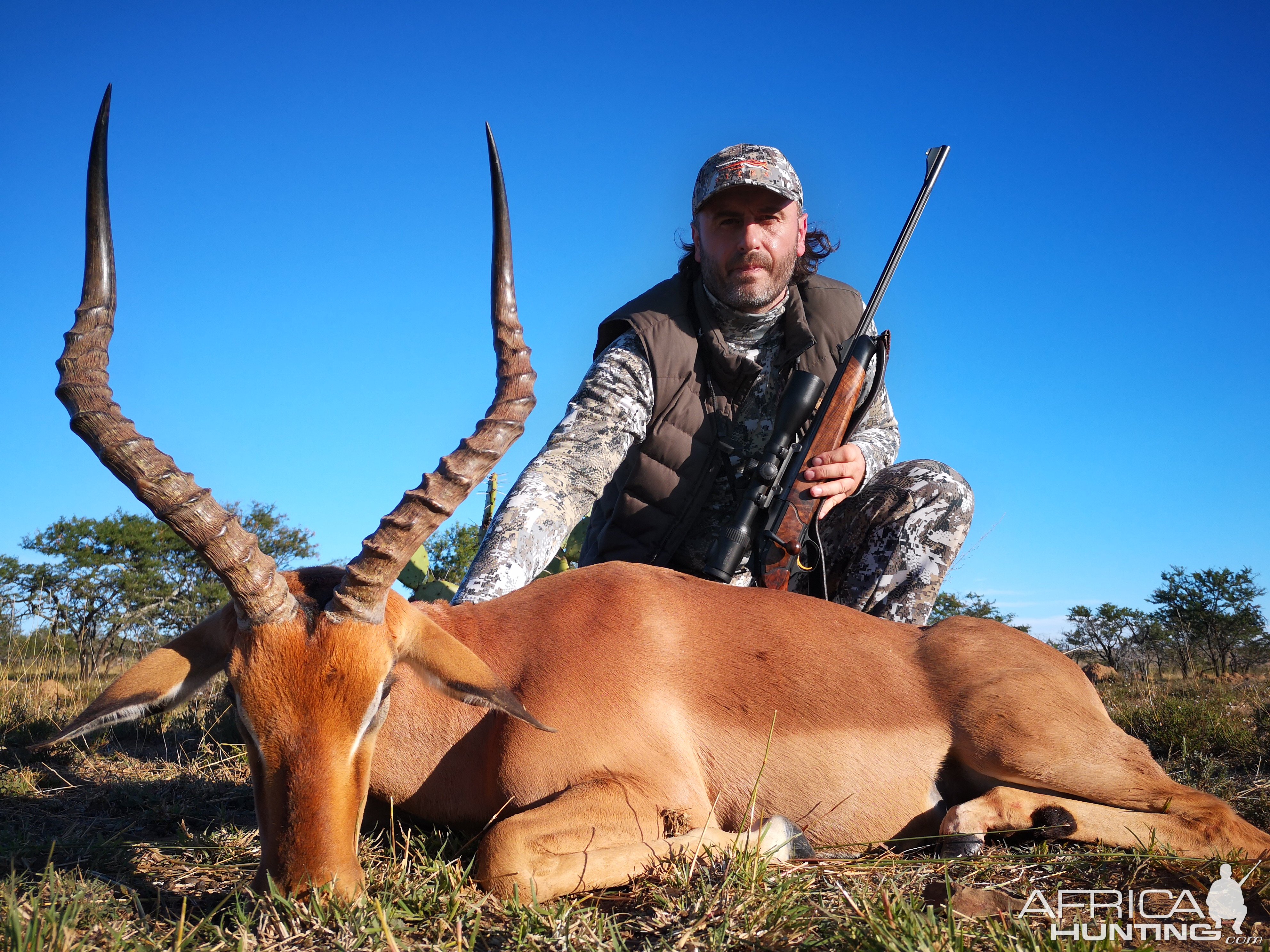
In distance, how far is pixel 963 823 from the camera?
3.45 m

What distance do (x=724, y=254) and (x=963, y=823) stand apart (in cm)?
417

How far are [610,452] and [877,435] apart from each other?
1.95 meters

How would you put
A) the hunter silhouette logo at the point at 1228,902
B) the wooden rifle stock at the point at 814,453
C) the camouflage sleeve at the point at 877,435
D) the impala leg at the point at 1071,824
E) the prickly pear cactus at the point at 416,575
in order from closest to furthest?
1. the hunter silhouette logo at the point at 1228,902
2. the impala leg at the point at 1071,824
3. the wooden rifle stock at the point at 814,453
4. the camouflage sleeve at the point at 877,435
5. the prickly pear cactus at the point at 416,575

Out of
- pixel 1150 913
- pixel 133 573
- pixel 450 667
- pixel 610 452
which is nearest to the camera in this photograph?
pixel 1150 913

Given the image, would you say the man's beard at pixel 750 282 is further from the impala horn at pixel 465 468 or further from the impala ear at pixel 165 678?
the impala ear at pixel 165 678

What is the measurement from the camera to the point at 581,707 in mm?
3391

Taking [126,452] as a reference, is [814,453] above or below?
above

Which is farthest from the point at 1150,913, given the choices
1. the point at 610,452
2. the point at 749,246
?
the point at 749,246

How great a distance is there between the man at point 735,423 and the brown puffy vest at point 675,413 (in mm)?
10

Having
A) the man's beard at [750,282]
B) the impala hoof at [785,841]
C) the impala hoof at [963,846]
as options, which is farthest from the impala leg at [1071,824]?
the man's beard at [750,282]

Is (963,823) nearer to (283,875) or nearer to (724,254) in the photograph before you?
(283,875)

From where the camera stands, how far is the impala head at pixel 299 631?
8.82 ft

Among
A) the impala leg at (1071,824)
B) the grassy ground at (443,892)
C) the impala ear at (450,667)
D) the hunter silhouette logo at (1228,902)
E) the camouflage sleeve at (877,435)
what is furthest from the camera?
the camouflage sleeve at (877,435)

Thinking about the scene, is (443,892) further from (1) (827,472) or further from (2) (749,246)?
(2) (749,246)
